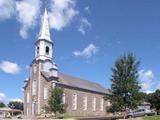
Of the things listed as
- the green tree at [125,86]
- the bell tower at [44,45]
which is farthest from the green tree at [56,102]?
the bell tower at [44,45]

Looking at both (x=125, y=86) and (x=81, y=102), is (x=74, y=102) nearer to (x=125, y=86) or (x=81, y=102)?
(x=81, y=102)

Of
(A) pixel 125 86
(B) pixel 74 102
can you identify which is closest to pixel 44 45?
(B) pixel 74 102

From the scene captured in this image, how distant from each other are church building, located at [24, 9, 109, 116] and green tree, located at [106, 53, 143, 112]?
92.9 ft

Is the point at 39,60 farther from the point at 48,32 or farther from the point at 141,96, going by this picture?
the point at 141,96

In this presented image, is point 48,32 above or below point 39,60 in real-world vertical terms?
above

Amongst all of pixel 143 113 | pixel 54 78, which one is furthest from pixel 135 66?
pixel 54 78

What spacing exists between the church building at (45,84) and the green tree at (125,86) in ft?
92.9

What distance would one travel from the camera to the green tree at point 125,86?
42.1 m

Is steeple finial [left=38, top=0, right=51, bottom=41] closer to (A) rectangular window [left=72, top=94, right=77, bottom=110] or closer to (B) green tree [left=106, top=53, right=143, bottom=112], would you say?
(A) rectangular window [left=72, top=94, right=77, bottom=110]

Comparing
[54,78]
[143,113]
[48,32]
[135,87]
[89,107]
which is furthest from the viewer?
[89,107]

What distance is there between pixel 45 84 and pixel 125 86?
1321 inches

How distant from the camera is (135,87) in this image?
138 ft

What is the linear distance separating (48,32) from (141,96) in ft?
132

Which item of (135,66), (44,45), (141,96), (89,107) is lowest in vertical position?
(89,107)
